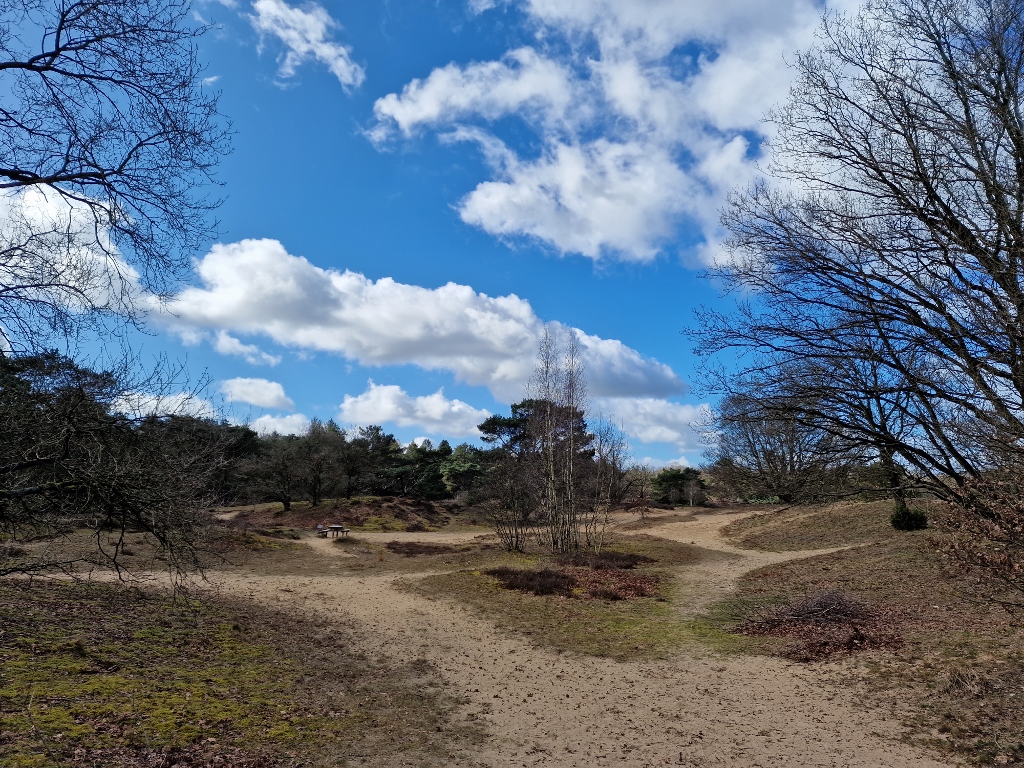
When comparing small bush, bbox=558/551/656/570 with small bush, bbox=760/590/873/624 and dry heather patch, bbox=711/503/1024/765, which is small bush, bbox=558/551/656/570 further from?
small bush, bbox=760/590/873/624

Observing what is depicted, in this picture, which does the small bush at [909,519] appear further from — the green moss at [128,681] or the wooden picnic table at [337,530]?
the wooden picnic table at [337,530]

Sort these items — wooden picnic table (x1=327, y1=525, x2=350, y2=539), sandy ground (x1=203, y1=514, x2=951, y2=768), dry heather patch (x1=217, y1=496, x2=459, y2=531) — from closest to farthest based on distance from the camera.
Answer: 1. sandy ground (x1=203, y1=514, x2=951, y2=768)
2. wooden picnic table (x1=327, y1=525, x2=350, y2=539)
3. dry heather patch (x1=217, y1=496, x2=459, y2=531)

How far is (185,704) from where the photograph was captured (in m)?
6.09

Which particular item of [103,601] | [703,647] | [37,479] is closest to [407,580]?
[103,601]

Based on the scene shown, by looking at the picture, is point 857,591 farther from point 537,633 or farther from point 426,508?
point 426,508

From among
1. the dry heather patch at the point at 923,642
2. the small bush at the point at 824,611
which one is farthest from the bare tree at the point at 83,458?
the small bush at the point at 824,611


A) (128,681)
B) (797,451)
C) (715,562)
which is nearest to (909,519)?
(715,562)

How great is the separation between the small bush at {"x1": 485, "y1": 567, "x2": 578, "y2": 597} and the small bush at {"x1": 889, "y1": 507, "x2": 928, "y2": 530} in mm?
14605

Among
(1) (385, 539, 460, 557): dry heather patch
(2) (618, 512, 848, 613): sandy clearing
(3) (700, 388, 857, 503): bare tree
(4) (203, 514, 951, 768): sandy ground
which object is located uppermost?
(3) (700, 388, 857, 503): bare tree

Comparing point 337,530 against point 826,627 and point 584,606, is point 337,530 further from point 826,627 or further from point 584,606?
point 826,627

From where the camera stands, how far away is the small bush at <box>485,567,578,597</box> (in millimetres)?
15754

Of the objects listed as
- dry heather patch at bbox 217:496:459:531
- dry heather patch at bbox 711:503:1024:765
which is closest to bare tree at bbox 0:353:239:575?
dry heather patch at bbox 711:503:1024:765

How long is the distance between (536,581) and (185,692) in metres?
11.0

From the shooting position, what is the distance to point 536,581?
53.6 feet
